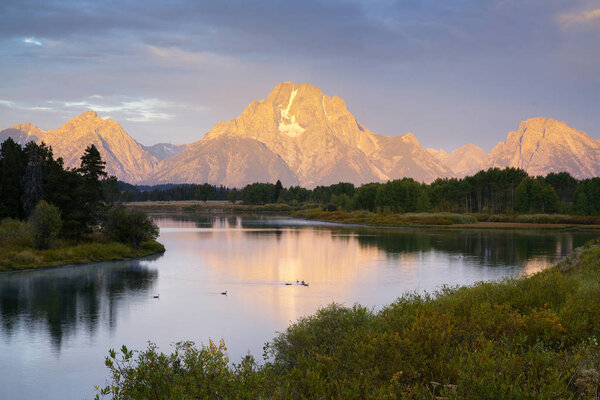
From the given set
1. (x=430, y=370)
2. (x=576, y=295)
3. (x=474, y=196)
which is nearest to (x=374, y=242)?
(x=576, y=295)

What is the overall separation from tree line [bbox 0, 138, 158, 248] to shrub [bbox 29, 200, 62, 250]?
9.09 ft

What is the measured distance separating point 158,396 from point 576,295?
1625cm

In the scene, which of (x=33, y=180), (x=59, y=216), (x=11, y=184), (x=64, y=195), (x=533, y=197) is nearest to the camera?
(x=59, y=216)

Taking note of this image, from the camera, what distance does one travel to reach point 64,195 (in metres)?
63.9

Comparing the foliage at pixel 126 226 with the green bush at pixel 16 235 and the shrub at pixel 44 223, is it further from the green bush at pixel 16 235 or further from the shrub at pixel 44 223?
the green bush at pixel 16 235

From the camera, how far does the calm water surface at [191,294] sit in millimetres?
25453

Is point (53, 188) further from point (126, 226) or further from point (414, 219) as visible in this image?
point (414, 219)

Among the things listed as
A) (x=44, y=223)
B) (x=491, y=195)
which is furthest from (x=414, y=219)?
(x=44, y=223)

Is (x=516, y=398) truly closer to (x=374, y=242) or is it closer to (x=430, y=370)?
(x=430, y=370)

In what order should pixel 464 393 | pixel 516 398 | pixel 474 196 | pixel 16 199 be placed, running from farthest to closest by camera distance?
pixel 474 196 < pixel 16 199 < pixel 464 393 < pixel 516 398

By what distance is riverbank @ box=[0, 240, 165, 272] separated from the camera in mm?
53312

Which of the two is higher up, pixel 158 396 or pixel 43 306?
pixel 158 396

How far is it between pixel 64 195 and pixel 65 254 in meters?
9.10

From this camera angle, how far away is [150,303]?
39188 mm
